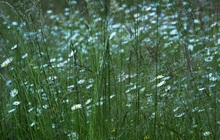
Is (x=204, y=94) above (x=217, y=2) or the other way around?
the other way around

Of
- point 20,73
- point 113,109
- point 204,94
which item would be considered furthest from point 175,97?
point 20,73

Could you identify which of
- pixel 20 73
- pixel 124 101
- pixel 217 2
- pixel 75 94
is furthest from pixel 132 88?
pixel 217 2

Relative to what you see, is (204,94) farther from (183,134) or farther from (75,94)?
(75,94)

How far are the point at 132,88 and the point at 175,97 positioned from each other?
0.22m

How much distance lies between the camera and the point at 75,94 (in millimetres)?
2904

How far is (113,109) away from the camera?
8.90 feet

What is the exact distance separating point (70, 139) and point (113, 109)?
10.2 inches

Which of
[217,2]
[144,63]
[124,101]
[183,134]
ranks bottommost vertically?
[183,134]

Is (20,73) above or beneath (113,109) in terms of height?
above

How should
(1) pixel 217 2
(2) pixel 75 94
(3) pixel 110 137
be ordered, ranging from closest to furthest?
(3) pixel 110 137
(2) pixel 75 94
(1) pixel 217 2

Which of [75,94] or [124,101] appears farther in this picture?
[75,94]

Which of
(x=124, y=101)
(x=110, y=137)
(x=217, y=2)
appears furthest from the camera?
(x=217, y=2)

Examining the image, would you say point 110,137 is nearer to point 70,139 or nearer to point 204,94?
point 70,139

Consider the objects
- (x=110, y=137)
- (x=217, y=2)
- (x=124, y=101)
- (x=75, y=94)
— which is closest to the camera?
(x=110, y=137)
